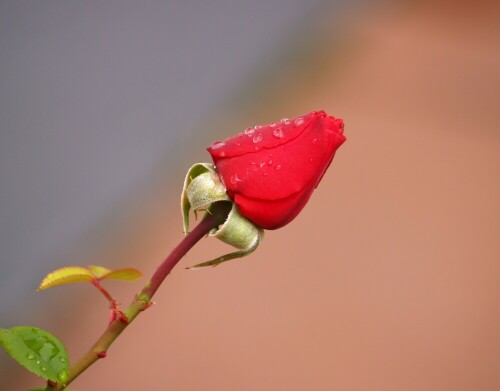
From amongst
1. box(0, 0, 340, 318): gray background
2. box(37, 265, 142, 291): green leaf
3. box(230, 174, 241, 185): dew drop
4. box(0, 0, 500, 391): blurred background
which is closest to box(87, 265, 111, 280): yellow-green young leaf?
box(37, 265, 142, 291): green leaf

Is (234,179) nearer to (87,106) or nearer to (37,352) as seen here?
(37,352)

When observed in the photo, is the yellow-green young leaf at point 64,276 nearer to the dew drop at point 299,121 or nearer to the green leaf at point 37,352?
the green leaf at point 37,352

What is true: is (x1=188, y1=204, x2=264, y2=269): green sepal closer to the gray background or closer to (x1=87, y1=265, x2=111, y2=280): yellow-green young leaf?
(x1=87, y1=265, x2=111, y2=280): yellow-green young leaf

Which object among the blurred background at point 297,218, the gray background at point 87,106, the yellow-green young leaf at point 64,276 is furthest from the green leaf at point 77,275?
the gray background at point 87,106

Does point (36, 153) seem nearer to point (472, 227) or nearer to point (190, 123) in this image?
point (190, 123)

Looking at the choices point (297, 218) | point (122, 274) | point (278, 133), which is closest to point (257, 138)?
point (278, 133)

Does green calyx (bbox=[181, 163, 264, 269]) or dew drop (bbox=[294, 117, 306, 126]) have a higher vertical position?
dew drop (bbox=[294, 117, 306, 126])

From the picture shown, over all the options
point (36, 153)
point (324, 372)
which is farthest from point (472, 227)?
point (36, 153)
